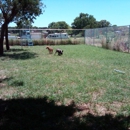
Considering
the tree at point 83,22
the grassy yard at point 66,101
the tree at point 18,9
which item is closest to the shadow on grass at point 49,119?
the grassy yard at point 66,101

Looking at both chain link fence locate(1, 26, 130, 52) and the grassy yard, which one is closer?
the grassy yard

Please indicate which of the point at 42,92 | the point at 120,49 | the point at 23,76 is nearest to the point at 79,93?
the point at 42,92

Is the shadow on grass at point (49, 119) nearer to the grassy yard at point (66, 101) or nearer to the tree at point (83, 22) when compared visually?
the grassy yard at point (66, 101)

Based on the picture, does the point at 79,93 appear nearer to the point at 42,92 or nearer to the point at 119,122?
the point at 42,92

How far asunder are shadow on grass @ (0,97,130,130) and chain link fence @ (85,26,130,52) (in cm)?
1238

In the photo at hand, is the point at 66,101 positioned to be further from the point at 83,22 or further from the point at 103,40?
the point at 83,22

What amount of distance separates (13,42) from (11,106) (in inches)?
865

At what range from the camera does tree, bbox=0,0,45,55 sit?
14.5 m

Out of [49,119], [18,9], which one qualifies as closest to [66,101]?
[49,119]

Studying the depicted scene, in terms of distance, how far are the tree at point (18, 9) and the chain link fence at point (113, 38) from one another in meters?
6.46

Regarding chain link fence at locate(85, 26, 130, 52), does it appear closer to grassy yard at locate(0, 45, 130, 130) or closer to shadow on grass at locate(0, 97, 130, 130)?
grassy yard at locate(0, 45, 130, 130)

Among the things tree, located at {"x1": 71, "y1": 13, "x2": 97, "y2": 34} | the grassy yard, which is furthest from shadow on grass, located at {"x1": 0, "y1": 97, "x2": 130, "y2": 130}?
tree, located at {"x1": 71, "y1": 13, "x2": 97, "y2": 34}

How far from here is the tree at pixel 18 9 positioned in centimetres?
1453

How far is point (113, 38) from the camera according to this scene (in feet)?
58.0
